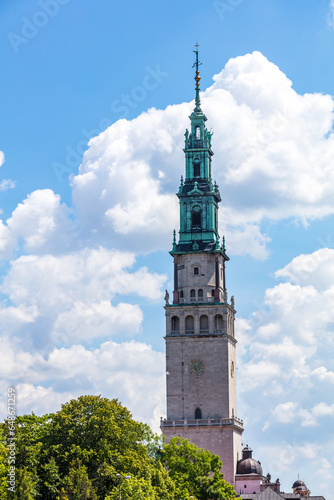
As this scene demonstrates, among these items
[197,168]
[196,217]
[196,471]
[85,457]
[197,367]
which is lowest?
[85,457]

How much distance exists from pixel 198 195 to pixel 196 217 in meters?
3.07

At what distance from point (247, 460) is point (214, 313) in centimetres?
1986

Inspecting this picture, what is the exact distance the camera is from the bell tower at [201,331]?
156 m

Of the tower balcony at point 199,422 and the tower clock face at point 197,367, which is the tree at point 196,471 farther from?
the tower clock face at point 197,367

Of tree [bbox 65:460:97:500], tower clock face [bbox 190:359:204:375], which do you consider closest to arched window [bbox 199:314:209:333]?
tower clock face [bbox 190:359:204:375]

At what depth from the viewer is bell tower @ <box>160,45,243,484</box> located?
511 ft

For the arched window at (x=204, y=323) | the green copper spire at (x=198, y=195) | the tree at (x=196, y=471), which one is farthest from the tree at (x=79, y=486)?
the green copper spire at (x=198, y=195)

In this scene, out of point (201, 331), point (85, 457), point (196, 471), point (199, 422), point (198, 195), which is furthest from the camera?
point (198, 195)

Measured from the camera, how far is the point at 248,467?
517ft

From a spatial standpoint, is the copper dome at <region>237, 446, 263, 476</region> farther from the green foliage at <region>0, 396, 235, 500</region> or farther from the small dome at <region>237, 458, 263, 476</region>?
the green foliage at <region>0, 396, 235, 500</region>

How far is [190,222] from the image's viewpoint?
16612 cm

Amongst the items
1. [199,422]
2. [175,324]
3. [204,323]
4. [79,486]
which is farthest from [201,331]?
[79,486]

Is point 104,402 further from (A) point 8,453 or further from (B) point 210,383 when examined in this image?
(B) point 210,383

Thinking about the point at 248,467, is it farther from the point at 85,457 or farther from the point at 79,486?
the point at 79,486
